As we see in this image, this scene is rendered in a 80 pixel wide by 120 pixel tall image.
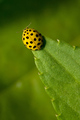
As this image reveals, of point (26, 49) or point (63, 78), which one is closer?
point (63, 78)

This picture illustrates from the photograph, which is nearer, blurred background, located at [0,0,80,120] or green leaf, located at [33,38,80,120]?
green leaf, located at [33,38,80,120]

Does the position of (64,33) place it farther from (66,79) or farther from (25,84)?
(66,79)

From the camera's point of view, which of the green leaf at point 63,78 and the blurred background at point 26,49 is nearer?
the green leaf at point 63,78

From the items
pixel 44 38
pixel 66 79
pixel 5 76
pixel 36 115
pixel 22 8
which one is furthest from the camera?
pixel 22 8

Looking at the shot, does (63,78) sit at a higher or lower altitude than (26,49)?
higher

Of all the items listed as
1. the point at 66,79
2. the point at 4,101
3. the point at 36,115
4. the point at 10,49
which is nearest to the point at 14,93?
the point at 4,101
